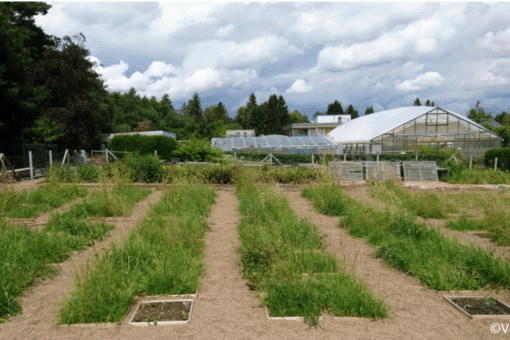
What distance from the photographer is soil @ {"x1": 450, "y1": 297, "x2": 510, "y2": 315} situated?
11.1 feet

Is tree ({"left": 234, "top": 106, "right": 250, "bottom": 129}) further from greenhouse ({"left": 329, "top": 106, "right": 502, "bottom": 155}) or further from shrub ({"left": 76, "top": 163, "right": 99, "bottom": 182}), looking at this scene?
shrub ({"left": 76, "top": 163, "right": 99, "bottom": 182})

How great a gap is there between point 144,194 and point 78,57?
2472 centimetres

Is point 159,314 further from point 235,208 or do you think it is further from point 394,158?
point 394,158

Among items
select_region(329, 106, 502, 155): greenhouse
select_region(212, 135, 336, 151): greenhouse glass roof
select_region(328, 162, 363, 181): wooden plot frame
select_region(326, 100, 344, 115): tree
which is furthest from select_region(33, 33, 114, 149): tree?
select_region(326, 100, 344, 115): tree

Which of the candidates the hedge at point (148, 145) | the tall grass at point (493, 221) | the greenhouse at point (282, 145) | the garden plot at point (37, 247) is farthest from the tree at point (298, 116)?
the garden plot at point (37, 247)

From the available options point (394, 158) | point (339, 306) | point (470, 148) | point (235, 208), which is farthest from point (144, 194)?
point (470, 148)

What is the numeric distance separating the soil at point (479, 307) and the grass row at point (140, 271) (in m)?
3.14

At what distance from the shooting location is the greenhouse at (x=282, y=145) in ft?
90.3

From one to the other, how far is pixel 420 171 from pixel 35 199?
15125mm

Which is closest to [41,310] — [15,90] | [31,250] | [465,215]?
[31,250]

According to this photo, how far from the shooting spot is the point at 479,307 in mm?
3494

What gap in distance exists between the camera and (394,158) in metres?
18.5

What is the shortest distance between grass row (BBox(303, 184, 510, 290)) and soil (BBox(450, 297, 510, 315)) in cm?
26

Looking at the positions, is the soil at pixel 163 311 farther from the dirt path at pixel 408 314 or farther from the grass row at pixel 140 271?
the dirt path at pixel 408 314
